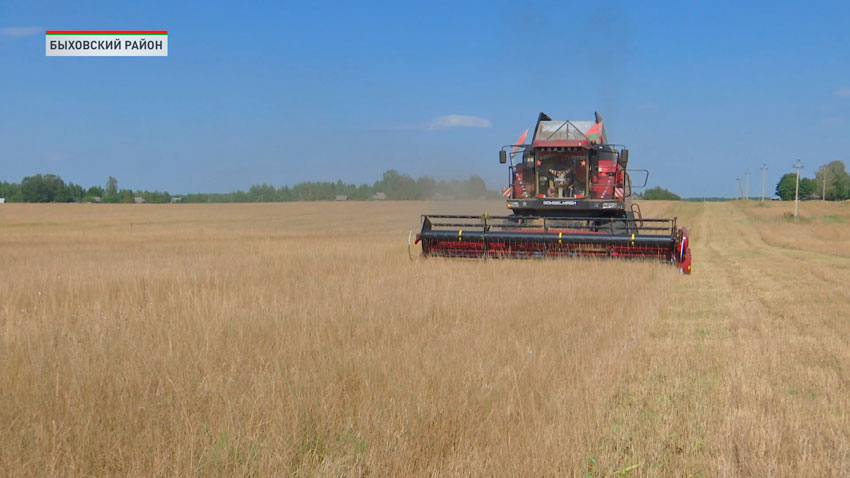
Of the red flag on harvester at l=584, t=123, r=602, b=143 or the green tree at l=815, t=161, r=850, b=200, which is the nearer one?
the red flag on harvester at l=584, t=123, r=602, b=143

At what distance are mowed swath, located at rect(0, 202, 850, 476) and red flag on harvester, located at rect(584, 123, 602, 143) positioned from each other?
6567 mm

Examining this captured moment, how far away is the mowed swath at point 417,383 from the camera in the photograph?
3.10 m

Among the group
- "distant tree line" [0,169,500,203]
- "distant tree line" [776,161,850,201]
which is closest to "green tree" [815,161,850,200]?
"distant tree line" [776,161,850,201]

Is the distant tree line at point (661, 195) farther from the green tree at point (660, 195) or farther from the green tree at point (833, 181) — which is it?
the green tree at point (833, 181)

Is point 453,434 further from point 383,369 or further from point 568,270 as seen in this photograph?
point 568,270

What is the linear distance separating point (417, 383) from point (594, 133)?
1143 centimetres

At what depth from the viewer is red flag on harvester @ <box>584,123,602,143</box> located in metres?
14.3

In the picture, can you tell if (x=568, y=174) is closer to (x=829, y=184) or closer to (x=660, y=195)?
(x=660, y=195)

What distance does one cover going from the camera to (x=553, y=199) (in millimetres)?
14172

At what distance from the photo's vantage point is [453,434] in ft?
11.1

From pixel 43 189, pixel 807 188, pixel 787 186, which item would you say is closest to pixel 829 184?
pixel 807 188

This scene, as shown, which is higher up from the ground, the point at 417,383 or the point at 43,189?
the point at 43,189

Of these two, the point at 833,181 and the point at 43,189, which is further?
the point at 833,181

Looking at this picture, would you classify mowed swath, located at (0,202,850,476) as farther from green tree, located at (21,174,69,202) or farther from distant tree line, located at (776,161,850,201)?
distant tree line, located at (776,161,850,201)
